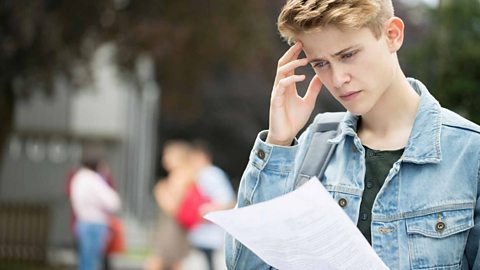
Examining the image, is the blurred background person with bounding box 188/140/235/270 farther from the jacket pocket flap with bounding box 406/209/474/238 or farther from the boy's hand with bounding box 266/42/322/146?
the jacket pocket flap with bounding box 406/209/474/238

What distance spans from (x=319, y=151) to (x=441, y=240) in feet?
1.37

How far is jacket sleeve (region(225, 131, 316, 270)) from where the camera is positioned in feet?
9.30

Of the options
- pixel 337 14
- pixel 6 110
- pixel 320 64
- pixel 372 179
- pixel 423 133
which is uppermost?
pixel 337 14

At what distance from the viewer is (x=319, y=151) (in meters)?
2.84

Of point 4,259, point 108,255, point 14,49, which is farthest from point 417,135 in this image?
point 4,259

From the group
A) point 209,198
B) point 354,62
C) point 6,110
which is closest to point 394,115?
point 354,62

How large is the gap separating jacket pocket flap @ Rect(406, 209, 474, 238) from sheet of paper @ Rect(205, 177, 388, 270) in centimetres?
16

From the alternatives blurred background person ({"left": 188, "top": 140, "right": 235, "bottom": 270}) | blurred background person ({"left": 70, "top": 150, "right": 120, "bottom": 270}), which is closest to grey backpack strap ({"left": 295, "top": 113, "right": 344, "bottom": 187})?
blurred background person ({"left": 188, "top": 140, "right": 235, "bottom": 270})

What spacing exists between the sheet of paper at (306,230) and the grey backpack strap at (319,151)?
0.24 m

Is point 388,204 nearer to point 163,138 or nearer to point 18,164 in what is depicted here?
point 18,164

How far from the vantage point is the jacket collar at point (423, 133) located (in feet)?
8.72

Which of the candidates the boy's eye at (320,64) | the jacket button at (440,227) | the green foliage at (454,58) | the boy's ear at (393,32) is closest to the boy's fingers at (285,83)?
the boy's eye at (320,64)

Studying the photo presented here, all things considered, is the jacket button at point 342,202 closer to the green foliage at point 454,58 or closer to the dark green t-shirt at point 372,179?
the dark green t-shirt at point 372,179

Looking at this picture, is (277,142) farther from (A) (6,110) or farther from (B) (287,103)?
(A) (6,110)
